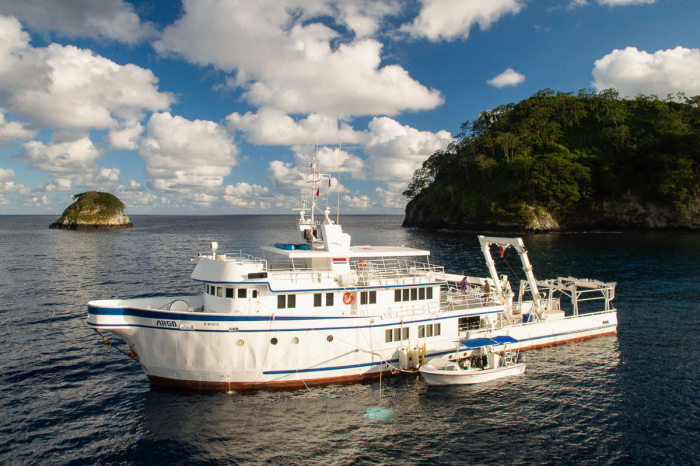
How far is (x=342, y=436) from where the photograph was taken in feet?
50.1

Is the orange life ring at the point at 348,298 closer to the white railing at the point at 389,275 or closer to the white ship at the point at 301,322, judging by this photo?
the white ship at the point at 301,322

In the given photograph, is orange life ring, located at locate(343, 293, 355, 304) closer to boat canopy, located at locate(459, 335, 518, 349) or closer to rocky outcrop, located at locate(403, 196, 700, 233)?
boat canopy, located at locate(459, 335, 518, 349)

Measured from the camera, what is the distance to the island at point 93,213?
146 m

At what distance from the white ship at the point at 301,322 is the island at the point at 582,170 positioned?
87162 millimetres

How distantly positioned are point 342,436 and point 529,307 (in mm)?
19967

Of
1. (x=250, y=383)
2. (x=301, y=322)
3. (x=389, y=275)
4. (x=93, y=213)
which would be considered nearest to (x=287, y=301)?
(x=301, y=322)

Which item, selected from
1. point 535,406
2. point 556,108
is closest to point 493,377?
point 535,406

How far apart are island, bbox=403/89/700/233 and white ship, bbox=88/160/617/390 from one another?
286 ft

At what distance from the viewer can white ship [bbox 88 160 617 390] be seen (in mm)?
18047

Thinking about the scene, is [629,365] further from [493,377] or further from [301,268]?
[301,268]

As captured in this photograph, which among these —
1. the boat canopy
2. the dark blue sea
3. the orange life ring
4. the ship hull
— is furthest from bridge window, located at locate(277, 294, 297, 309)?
the boat canopy

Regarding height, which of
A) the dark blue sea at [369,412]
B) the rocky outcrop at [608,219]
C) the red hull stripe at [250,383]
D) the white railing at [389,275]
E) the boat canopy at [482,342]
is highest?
the rocky outcrop at [608,219]

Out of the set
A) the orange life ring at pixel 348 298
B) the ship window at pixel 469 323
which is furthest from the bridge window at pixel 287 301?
the ship window at pixel 469 323

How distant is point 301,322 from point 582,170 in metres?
106
